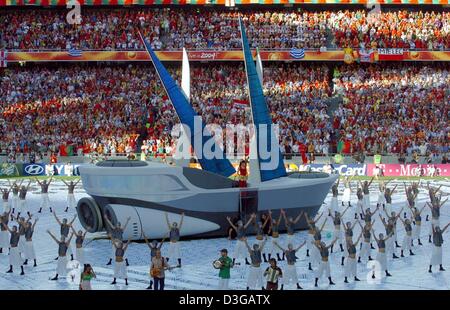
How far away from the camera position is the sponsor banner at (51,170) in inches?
2218

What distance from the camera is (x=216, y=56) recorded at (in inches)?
2591

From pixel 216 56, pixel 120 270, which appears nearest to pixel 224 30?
pixel 216 56

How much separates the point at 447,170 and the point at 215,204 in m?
28.4

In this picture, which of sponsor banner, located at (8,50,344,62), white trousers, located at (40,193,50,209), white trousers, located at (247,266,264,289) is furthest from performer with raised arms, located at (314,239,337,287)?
sponsor banner, located at (8,50,344,62)

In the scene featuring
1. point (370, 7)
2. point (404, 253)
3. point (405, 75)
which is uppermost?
point (370, 7)

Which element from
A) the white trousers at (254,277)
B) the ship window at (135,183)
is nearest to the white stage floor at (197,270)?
the white trousers at (254,277)

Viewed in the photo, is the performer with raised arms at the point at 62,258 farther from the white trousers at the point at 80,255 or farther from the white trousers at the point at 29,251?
the white trousers at the point at 29,251

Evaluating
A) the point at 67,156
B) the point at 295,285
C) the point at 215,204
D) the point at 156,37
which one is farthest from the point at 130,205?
the point at 156,37

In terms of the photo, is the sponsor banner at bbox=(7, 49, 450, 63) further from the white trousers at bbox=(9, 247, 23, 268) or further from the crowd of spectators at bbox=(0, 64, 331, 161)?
the white trousers at bbox=(9, 247, 23, 268)

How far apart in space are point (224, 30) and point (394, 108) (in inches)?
595

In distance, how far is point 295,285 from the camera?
2430 centimetres

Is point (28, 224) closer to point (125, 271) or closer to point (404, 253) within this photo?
point (125, 271)

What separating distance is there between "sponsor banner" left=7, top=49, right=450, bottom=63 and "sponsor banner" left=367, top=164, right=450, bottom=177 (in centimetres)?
1197

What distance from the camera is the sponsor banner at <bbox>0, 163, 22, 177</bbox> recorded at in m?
56.4
